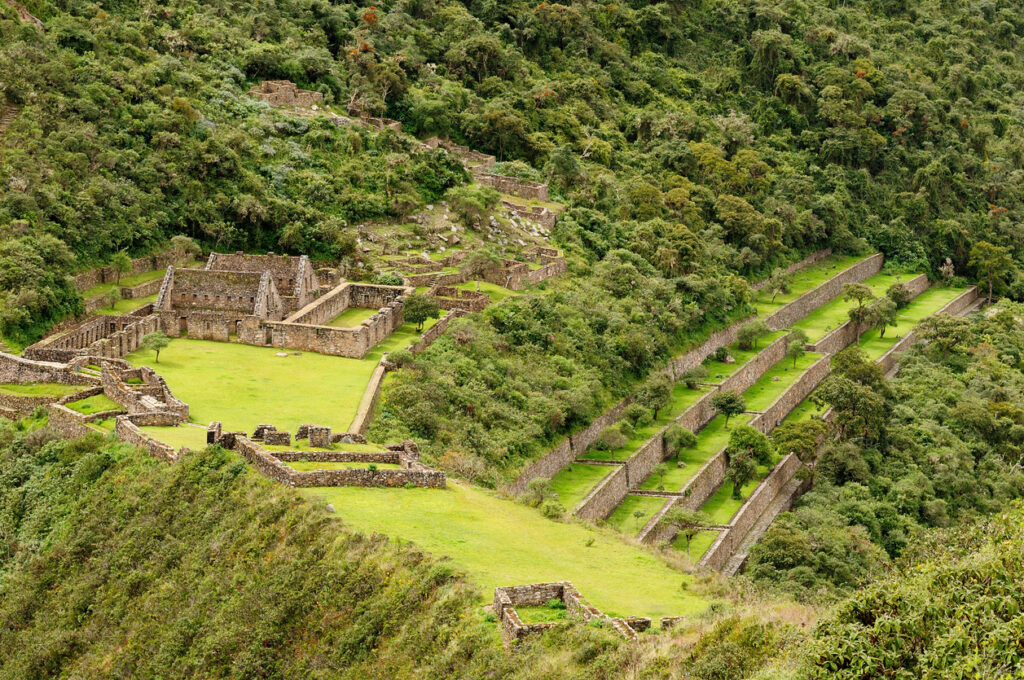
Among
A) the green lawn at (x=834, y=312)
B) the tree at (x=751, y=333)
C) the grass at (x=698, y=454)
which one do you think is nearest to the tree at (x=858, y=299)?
the green lawn at (x=834, y=312)

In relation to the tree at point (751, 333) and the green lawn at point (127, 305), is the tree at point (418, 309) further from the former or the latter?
the tree at point (751, 333)

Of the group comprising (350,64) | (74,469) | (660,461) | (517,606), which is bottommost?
(660,461)

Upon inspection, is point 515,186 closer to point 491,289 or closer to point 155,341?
point 491,289

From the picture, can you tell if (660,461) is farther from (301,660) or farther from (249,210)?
(301,660)

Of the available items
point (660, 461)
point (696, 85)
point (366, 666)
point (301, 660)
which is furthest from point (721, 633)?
point (696, 85)

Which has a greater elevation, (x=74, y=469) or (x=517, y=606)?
(x=517, y=606)

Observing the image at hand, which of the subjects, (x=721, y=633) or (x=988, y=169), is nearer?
(x=721, y=633)

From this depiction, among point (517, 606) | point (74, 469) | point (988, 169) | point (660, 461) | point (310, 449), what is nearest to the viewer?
point (517, 606)
